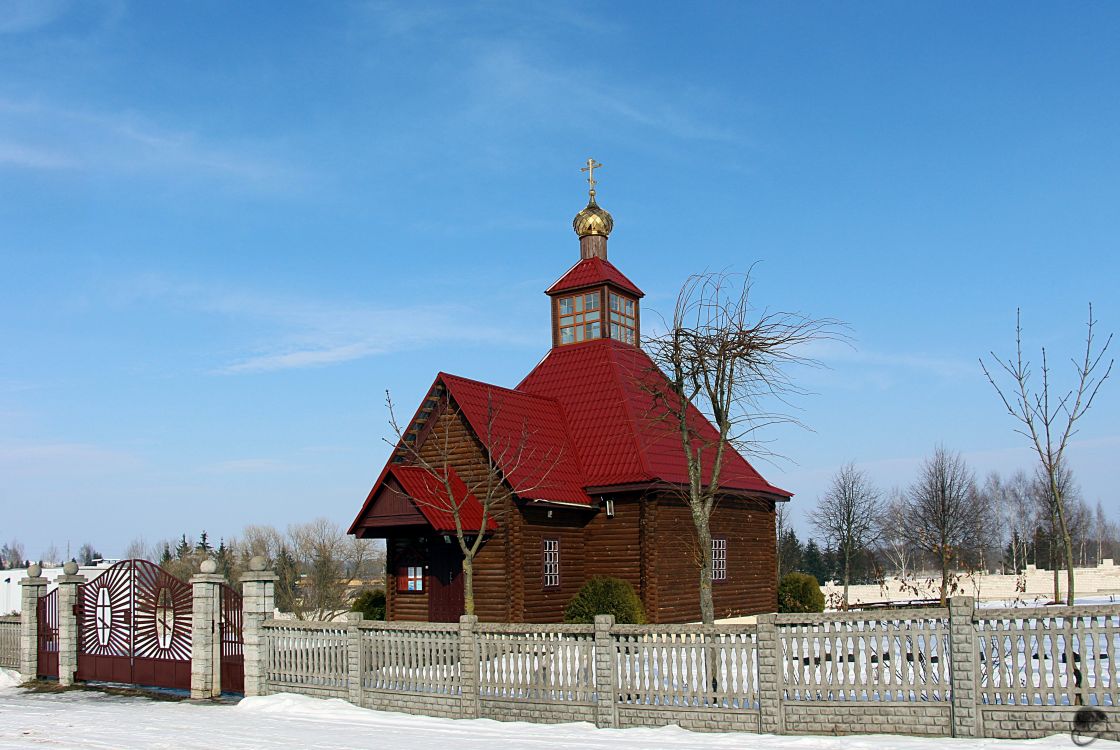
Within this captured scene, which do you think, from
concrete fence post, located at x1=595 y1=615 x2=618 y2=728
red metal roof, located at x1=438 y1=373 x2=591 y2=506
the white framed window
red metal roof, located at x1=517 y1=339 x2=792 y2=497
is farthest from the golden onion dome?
concrete fence post, located at x1=595 y1=615 x2=618 y2=728

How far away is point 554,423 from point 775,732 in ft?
50.2

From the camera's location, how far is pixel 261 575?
16812 mm

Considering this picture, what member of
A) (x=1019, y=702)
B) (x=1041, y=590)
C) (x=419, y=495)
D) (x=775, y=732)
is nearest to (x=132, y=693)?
(x=419, y=495)

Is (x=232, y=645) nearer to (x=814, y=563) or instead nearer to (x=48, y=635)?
(x=48, y=635)

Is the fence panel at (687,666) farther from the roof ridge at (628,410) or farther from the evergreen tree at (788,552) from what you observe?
the evergreen tree at (788,552)

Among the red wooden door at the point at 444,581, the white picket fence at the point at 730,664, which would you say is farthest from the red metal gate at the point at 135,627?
the red wooden door at the point at 444,581

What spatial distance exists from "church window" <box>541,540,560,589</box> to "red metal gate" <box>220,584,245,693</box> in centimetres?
790

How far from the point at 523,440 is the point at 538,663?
10.4 metres

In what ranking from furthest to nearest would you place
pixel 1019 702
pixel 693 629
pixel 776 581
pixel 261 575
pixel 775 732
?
pixel 776 581, pixel 261 575, pixel 693 629, pixel 775 732, pixel 1019 702

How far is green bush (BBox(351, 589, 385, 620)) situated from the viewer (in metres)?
24.7

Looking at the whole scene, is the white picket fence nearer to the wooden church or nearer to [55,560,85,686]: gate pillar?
the wooden church

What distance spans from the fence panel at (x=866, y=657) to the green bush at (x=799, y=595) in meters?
16.8

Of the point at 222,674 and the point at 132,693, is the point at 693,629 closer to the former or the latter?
the point at 222,674

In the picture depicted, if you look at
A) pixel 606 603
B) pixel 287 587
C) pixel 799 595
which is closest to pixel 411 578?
pixel 606 603
